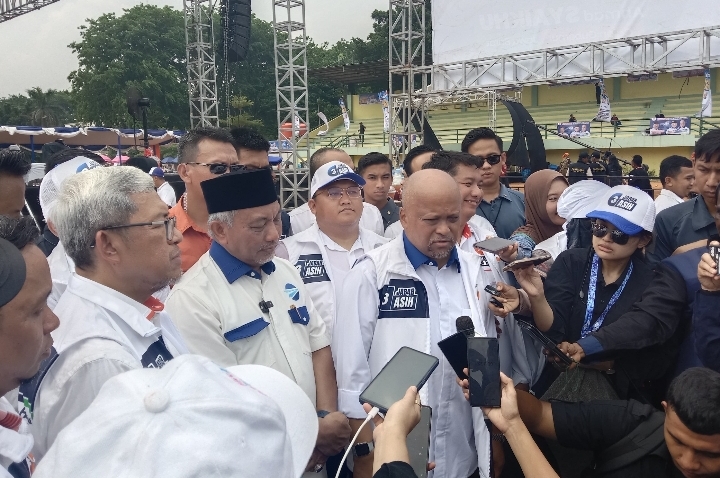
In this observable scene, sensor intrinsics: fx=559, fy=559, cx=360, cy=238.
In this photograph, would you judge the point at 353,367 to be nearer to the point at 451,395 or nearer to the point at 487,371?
the point at 451,395

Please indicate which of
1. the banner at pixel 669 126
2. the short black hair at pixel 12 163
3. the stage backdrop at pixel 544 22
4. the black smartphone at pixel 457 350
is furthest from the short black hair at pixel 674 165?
the banner at pixel 669 126

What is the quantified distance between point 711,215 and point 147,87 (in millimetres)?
39303

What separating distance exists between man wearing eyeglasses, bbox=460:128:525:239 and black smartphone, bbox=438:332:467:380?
224cm

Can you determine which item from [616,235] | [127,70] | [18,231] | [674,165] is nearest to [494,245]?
[616,235]

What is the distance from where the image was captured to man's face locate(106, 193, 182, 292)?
1745mm

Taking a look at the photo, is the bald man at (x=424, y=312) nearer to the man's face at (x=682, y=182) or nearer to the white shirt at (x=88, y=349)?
the white shirt at (x=88, y=349)

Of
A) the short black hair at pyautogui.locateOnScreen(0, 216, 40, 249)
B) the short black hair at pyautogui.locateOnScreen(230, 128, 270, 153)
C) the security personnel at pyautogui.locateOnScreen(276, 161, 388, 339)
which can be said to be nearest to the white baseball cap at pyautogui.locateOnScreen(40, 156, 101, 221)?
the short black hair at pyautogui.locateOnScreen(230, 128, 270, 153)

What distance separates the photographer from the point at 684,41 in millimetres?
12578

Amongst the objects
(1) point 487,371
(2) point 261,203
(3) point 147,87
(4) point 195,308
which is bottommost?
(1) point 487,371

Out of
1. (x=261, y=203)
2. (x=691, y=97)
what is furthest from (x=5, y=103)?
(x=261, y=203)

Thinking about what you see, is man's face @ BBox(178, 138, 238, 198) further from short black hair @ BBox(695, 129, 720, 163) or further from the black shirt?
short black hair @ BBox(695, 129, 720, 163)

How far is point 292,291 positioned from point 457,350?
79 centimetres

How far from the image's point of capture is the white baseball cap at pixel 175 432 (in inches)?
34.1

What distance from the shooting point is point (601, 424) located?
1961 millimetres
